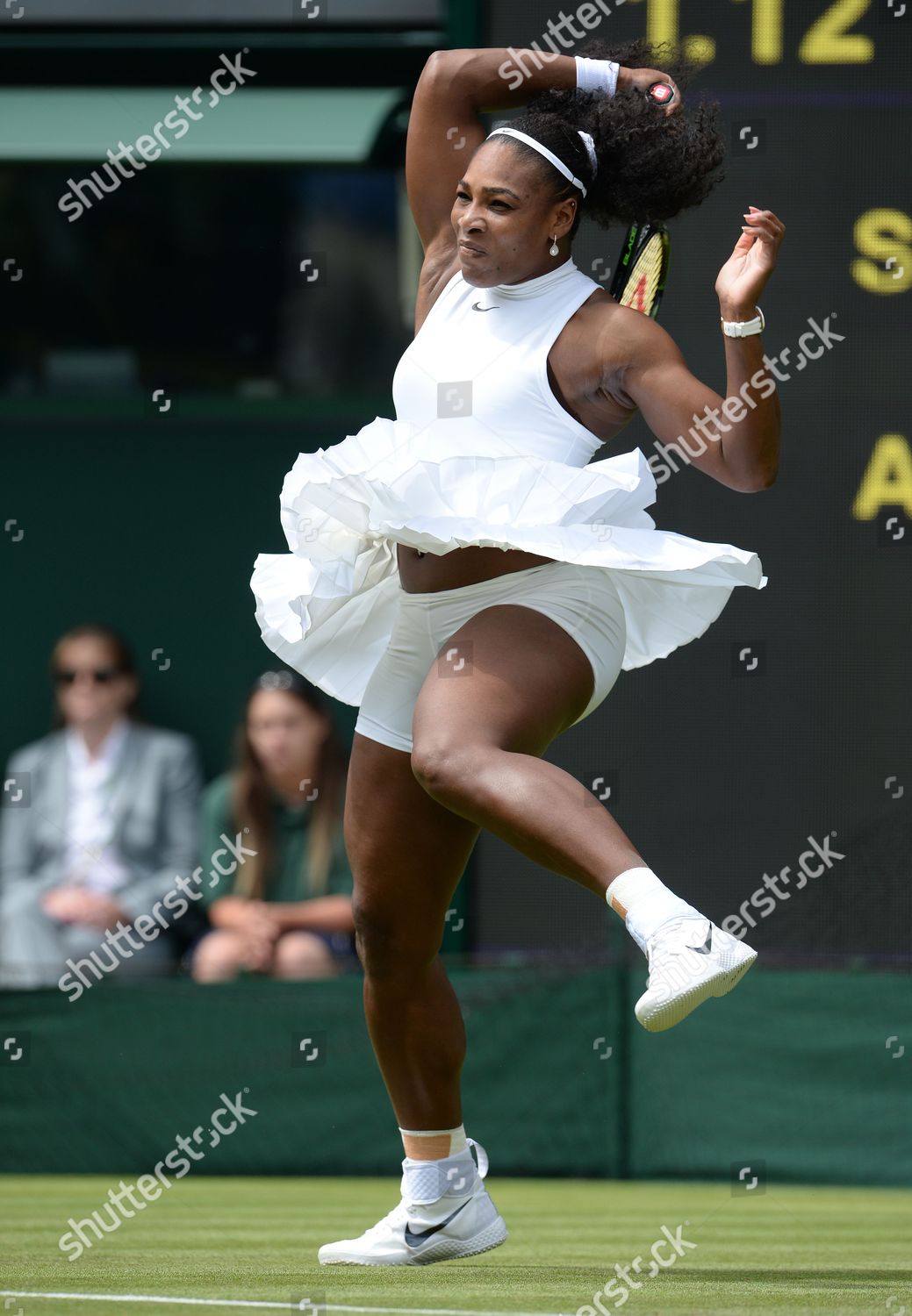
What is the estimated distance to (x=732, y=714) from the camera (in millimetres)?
6715

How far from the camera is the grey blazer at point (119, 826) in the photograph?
724 centimetres

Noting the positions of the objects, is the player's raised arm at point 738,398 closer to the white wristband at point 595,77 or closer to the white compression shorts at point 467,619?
the white compression shorts at point 467,619

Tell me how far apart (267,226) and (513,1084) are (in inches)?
182

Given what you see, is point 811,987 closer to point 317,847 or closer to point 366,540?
point 317,847

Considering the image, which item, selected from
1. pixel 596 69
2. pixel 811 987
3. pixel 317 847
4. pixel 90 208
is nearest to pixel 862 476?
pixel 811 987

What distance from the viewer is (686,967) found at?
312 centimetres

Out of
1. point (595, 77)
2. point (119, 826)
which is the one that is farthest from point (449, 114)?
point (119, 826)

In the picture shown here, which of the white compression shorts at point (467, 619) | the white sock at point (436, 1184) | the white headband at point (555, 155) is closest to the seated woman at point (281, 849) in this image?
the white sock at point (436, 1184)

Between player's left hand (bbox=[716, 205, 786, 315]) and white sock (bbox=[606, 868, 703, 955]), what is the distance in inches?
36.3

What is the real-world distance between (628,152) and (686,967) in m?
1.58

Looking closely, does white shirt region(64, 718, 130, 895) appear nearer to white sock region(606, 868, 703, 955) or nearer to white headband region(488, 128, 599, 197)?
white headband region(488, 128, 599, 197)

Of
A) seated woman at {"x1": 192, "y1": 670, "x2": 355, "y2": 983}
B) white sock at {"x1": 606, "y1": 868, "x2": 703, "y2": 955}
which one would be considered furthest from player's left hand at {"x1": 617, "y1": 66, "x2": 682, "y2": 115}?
seated woman at {"x1": 192, "y1": 670, "x2": 355, "y2": 983}

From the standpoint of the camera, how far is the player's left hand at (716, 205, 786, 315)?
11.3 ft

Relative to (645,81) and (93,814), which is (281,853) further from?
(645,81)
